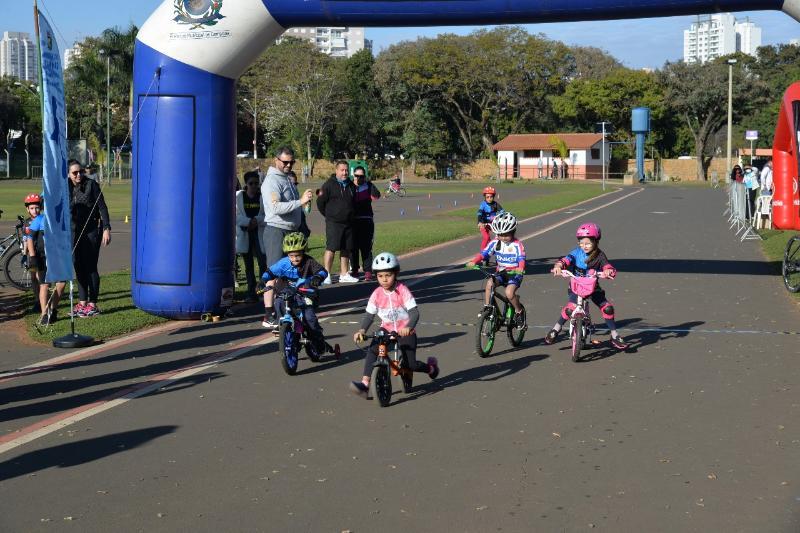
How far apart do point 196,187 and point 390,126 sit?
78591mm

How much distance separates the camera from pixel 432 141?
91.6 m

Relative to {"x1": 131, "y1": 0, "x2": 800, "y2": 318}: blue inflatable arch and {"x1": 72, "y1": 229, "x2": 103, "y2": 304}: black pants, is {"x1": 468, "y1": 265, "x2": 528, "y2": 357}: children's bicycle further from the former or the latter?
{"x1": 72, "y1": 229, "x2": 103, "y2": 304}: black pants

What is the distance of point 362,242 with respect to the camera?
1691 cm

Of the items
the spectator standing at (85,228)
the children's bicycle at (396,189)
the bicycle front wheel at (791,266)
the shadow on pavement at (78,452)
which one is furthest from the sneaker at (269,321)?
the children's bicycle at (396,189)

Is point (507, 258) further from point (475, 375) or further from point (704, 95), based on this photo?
point (704, 95)

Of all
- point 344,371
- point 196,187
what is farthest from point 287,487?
point 196,187

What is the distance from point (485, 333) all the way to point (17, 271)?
8594 millimetres

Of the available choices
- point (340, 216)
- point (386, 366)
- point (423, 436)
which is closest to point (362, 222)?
point (340, 216)

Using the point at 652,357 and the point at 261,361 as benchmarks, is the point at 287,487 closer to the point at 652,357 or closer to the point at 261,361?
the point at 261,361

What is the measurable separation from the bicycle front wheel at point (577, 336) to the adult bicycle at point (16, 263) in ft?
29.1

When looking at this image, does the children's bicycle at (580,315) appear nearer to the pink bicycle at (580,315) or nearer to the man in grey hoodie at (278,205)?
the pink bicycle at (580,315)

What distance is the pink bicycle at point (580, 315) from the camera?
9.58 meters

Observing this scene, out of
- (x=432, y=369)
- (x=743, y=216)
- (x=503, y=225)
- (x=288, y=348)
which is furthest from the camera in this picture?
(x=743, y=216)

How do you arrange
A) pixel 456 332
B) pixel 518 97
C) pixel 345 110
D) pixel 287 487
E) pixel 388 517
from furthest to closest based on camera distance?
pixel 518 97
pixel 345 110
pixel 456 332
pixel 287 487
pixel 388 517
